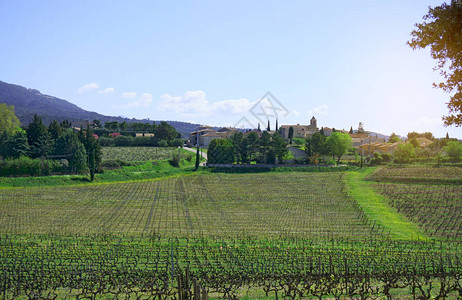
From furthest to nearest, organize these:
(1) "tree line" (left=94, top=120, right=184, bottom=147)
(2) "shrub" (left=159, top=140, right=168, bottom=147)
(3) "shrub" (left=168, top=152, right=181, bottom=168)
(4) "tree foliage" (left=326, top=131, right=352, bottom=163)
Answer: (1) "tree line" (left=94, top=120, right=184, bottom=147) → (2) "shrub" (left=159, top=140, right=168, bottom=147) → (4) "tree foliage" (left=326, top=131, right=352, bottom=163) → (3) "shrub" (left=168, top=152, right=181, bottom=168)

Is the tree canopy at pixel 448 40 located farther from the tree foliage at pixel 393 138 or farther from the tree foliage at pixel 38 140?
the tree foliage at pixel 393 138

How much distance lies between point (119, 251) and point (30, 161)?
3997 centimetres

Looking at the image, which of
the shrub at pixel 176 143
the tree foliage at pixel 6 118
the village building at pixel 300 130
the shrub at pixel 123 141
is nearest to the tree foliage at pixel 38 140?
the tree foliage at pixel 6 118

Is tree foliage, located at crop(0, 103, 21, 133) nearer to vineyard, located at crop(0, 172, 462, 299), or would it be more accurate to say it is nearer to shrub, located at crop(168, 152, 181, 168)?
shrub, located at crop(168, 152, 181, 168)

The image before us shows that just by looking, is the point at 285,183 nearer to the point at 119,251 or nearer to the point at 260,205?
the point at 260,205

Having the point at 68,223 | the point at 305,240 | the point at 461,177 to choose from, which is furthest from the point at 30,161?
the point at 461,177

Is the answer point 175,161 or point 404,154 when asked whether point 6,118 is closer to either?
point 175,161

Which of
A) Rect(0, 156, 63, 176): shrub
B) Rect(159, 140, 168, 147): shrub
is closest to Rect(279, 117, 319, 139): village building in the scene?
Rect(159, 140, 168, 147): shrub

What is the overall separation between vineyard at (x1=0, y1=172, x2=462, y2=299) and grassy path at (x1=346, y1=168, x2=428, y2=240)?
107cm

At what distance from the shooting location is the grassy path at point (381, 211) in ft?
112

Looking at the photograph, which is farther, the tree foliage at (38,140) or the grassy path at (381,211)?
the tree foliage at (38,140)

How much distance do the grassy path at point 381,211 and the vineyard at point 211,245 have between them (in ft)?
3.52

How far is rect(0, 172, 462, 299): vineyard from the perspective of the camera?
1669 centimetres

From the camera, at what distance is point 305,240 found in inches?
1195
